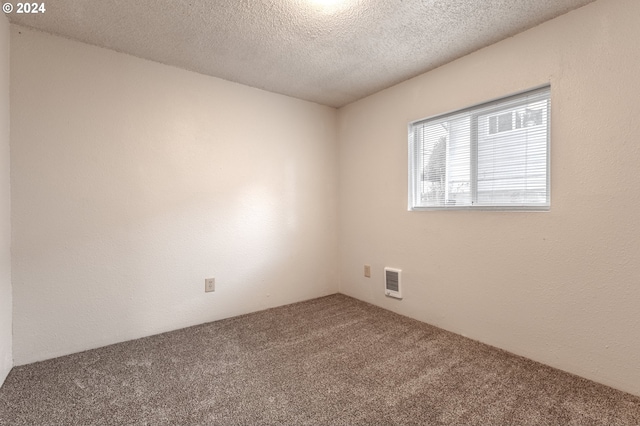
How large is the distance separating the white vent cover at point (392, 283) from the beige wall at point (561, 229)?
12cm

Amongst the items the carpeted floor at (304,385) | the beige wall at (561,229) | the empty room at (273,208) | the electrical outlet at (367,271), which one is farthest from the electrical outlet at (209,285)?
the beige wall at (561,229)

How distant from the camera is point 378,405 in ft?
4.66

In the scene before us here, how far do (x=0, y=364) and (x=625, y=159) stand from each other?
345 cm

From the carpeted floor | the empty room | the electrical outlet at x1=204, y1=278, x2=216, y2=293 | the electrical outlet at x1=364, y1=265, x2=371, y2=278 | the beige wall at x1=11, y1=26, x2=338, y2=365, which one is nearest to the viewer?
the carpeted floor

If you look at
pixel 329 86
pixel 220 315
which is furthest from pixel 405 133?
pixel 220 315

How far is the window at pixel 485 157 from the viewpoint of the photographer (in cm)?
188

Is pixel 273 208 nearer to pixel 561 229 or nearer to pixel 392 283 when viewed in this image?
pixel 392 283

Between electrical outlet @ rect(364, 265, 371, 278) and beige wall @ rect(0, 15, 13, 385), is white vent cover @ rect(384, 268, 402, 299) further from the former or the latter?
beige wall @ rect(0, 15, 13, 385)

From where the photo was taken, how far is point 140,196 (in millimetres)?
2203

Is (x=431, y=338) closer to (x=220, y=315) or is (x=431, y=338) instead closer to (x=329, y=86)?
(x=220, y=315)

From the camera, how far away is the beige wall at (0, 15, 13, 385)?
1646 mm

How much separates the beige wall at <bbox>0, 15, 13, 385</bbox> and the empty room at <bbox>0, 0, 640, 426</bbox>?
2 cm

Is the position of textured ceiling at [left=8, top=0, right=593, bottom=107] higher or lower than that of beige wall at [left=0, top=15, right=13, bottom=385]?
higher

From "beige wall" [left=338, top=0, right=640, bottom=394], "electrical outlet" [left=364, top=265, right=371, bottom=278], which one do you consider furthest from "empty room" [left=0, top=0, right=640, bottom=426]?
"electrical outlet" [left=364, top=265, right=371, bottom=278]
